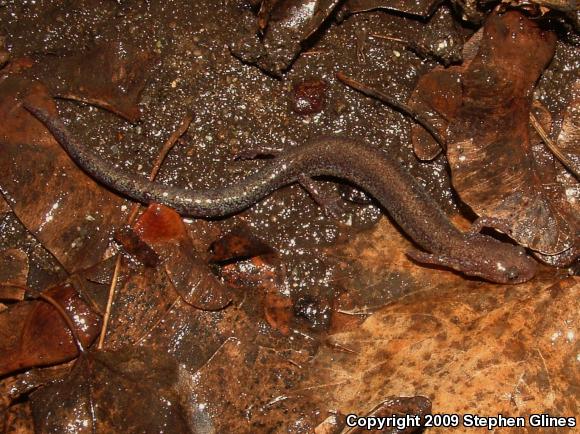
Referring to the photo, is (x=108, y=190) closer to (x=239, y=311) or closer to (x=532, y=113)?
(x=239, y=311)

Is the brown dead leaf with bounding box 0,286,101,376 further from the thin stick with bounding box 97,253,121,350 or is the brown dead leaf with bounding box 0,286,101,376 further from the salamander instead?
the salamander

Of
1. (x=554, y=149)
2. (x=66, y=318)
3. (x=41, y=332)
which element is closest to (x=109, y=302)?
(x=66, y=318)

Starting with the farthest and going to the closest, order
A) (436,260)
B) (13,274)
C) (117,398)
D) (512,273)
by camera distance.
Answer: (13,274) < (436,260) < (512,273) < (117,398)

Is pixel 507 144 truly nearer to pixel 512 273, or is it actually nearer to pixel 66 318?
pixel 512 273

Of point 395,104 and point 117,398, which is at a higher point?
point 395,104
